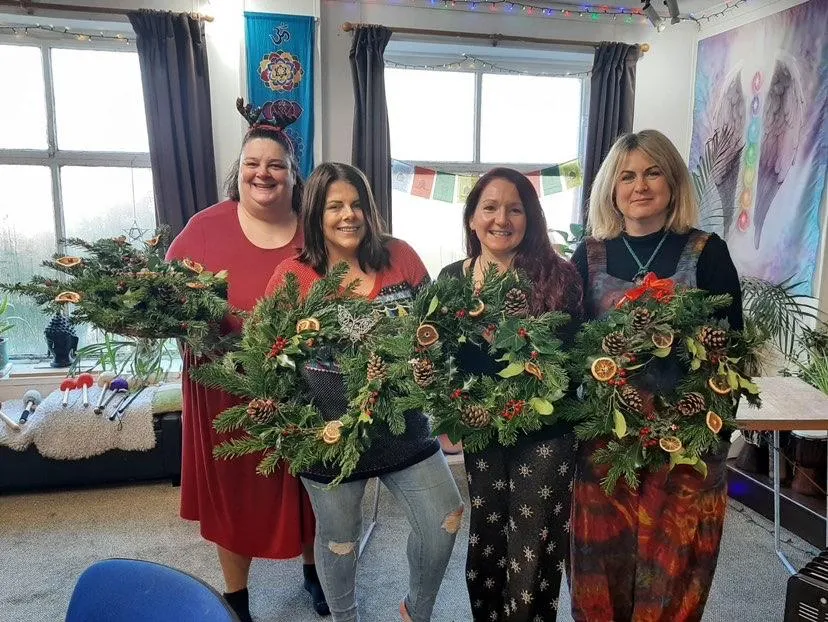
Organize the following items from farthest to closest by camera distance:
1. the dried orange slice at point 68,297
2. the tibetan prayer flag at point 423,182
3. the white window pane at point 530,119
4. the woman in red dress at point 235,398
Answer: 1. the white window pane at point 530,119
2. the tibetan prayer flag at point 423,182
3. the woman in red dress at point 235,398
4. the dried orange slice at point 68,297

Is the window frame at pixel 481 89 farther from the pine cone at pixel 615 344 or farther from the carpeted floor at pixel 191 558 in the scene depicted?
the pine cone at pixel 615 344

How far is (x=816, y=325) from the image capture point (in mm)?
2969

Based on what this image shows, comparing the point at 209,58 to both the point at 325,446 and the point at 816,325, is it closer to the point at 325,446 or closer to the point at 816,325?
the point at 325,446

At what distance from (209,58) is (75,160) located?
101 cm

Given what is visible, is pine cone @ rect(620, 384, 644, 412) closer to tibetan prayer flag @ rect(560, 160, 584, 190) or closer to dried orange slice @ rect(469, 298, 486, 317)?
dried orange slice @ rect(469, 298, 486, 317)

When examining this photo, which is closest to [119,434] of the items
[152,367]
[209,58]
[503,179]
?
[152,367]

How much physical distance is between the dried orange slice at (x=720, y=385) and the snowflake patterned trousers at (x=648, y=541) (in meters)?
0.23

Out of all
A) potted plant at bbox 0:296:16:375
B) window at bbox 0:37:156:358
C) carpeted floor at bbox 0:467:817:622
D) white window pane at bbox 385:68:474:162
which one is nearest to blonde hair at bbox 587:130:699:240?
carpeted floor at bbox 0:467:817:622

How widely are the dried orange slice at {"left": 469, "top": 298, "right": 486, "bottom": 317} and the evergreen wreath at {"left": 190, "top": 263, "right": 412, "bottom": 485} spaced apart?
18 centimetres

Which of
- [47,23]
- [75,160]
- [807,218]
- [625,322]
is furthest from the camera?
[75,160]

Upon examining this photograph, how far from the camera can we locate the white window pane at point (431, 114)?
3678 millimetres

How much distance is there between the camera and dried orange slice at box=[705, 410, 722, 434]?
1.29 m

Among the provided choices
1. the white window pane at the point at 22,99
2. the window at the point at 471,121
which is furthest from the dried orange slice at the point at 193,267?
the white window pane at the point at 22,99

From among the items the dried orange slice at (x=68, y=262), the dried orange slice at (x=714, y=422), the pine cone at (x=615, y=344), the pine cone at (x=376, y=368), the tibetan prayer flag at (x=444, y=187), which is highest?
the tibetan prayer flag at (x=444, y=187)
